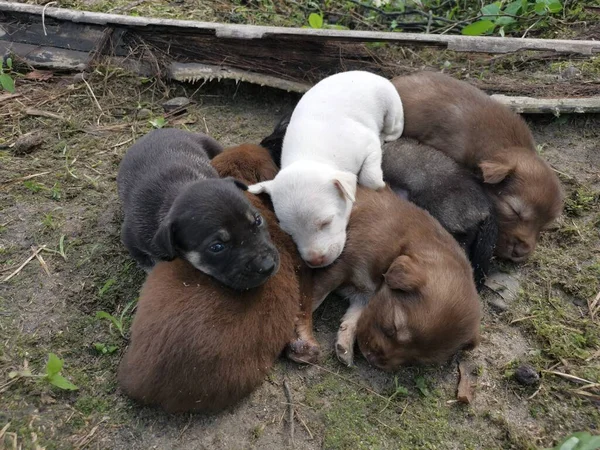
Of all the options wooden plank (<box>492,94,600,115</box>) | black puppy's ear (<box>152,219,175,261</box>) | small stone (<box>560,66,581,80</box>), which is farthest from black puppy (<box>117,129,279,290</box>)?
small stone (<box>560,66,581,80</box>)

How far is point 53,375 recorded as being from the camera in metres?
3.67

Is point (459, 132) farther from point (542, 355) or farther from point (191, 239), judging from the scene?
point (191, 239)

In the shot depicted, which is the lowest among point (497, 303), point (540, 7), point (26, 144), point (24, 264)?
point (24, 264)

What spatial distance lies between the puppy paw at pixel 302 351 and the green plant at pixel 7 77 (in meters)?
4.96

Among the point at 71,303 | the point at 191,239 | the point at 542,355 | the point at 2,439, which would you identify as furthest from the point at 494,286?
the point at 2,439

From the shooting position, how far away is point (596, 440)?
333 cm

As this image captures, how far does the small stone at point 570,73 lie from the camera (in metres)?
7.11

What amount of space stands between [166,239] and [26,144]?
3.15m

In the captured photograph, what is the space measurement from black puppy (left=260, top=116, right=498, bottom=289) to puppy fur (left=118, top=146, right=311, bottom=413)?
180 centimetres

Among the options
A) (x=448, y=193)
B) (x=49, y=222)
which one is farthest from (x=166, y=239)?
(x=448, y=193)

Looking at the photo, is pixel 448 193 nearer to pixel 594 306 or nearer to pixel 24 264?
pixel 594 306

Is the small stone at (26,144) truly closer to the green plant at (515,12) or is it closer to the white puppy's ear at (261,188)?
the white puppy's ear at (261,188)

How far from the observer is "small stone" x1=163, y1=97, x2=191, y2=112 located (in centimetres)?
675

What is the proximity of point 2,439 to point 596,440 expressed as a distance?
373cm
